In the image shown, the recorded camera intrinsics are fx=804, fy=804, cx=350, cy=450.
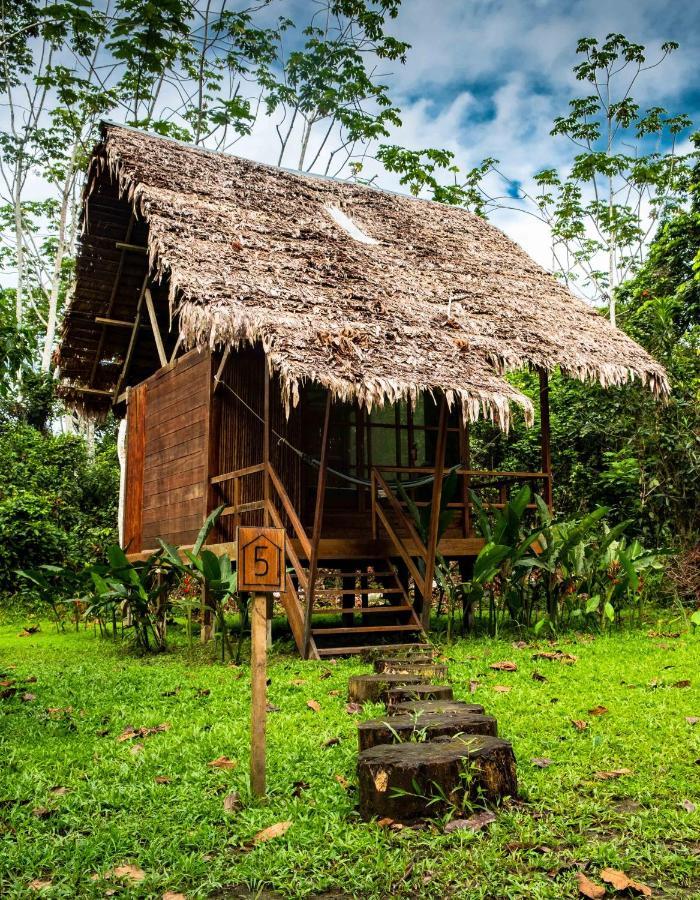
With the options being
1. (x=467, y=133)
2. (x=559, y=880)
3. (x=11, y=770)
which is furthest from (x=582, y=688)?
(x=467, y=133)

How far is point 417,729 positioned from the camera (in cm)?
344

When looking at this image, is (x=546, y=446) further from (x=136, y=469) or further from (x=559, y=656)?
(x=136, y=469)

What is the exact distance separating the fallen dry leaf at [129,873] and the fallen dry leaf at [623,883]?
1.46 m

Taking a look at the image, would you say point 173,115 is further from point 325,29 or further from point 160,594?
point 160,594

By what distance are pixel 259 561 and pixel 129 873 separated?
1172 mm

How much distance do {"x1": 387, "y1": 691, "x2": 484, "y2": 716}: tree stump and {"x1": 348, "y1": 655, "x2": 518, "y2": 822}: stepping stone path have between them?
125 mm

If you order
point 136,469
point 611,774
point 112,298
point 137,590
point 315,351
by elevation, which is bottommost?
point 611,774

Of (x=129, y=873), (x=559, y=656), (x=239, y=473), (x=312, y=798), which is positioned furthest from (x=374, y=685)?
(x=239, y=473)

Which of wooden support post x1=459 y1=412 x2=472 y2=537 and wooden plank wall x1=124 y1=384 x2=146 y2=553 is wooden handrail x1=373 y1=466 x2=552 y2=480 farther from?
wooden plank wall x1=124 y1=384 x2=146 y2=553

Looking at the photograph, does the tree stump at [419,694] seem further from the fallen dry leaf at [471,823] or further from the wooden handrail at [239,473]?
the wooden handrail at [239,473]

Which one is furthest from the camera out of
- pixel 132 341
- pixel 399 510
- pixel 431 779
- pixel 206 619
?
pixel 132 341

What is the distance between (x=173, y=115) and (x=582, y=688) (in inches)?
641

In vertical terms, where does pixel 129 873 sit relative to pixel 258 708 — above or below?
below

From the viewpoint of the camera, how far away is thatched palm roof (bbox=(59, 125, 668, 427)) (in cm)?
636
